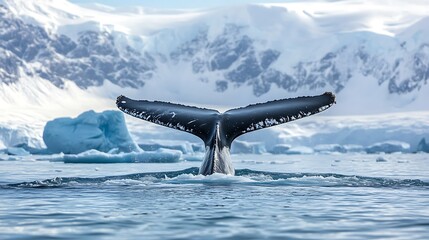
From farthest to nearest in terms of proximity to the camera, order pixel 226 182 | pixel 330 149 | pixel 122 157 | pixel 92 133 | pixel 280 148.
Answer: pixel 330 149, pixel 280 148, pixel 92 133, pixel 122 157, pixel 226 182

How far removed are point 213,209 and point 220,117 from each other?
4297 millimetres

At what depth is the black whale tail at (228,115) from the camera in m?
14.2

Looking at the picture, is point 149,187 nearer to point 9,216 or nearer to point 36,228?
point 9,216

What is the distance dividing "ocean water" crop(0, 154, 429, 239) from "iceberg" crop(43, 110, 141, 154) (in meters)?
44.9

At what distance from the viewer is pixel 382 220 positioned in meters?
9.89

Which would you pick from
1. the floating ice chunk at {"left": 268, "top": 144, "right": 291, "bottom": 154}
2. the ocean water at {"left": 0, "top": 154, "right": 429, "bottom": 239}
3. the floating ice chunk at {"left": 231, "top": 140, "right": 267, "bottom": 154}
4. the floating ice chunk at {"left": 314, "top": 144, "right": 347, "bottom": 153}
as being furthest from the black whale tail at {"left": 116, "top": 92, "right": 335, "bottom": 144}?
the floating ice chunk at {"left": 314, "top": 144, "right": 347, "bottom": 153}

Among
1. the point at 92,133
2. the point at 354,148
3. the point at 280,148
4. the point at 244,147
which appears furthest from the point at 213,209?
the point at 354,148

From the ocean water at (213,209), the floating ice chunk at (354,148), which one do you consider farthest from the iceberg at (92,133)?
the floating ice chunk at (354,148)

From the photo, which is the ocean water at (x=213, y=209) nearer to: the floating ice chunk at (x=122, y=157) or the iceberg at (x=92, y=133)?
the floating ice chunk at (x=122, y=157)

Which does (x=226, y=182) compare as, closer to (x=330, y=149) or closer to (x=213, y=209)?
(x=213, y=209)

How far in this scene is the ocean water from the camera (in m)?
8.73

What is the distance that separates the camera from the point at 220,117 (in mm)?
14961

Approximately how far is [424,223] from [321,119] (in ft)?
568

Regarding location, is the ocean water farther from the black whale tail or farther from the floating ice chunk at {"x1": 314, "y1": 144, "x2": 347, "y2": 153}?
the floating ice chunk at {"x1": 314, "y1": 144, "x2": 347, "y2": 153}
